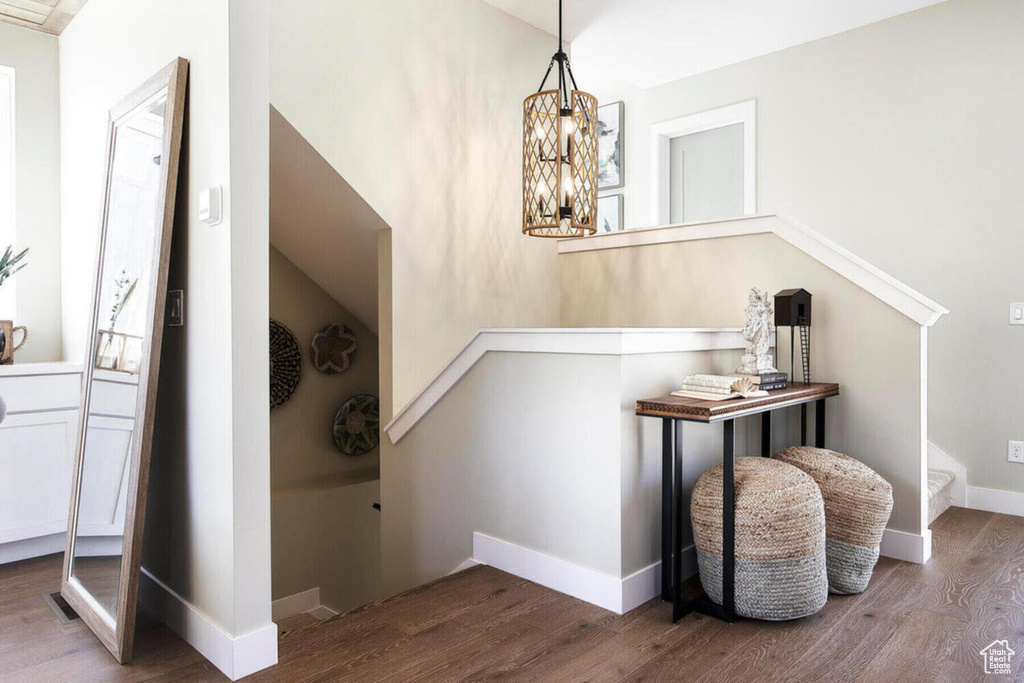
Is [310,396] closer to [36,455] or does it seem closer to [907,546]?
[36,455]

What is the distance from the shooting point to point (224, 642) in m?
1.94

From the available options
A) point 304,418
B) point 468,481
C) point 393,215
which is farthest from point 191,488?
point 304,418

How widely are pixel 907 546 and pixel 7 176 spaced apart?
4807mm

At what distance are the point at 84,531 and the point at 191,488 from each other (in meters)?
0.63

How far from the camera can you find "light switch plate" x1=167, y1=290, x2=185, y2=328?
7.16ft

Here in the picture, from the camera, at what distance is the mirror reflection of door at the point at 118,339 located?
86.8 inches

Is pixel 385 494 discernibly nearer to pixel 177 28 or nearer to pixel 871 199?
pixel 177 28

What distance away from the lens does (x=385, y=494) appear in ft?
11.7

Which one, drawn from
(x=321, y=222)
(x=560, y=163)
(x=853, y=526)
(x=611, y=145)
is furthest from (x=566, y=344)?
(x=611, y=145)

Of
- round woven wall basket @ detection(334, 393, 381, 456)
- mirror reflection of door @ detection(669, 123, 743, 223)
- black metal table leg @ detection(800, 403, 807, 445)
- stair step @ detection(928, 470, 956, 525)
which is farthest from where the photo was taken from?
mirror reflection of door @ detection(669, 123, 743, 223)

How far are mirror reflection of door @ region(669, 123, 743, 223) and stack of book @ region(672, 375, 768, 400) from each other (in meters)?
2.60

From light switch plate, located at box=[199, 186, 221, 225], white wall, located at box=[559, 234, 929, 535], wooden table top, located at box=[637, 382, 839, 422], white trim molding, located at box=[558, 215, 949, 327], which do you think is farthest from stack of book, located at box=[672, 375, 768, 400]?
light switch plate, located at box=[199, 186, 221, 225]

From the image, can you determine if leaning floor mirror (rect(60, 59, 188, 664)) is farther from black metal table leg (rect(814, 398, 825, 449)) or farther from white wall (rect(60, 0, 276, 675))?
black metal table leg (rect(814, 398, 825, 449))

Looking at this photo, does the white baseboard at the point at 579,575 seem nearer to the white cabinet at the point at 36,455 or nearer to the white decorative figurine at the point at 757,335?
the white decorative figurine at the point at 757,335
